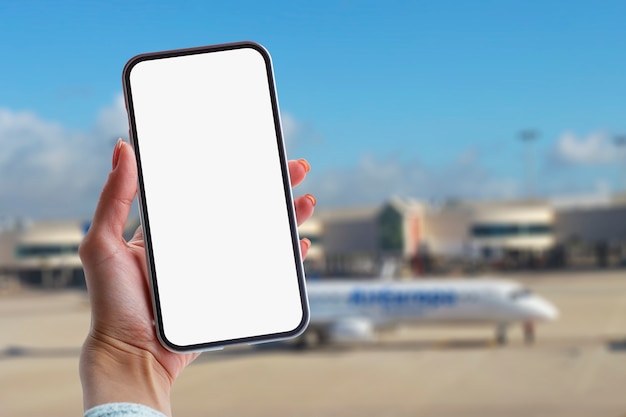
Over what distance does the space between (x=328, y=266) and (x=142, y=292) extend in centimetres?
8282

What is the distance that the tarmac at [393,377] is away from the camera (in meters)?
23.1

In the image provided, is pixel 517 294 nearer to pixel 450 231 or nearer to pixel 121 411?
pixel 121 411

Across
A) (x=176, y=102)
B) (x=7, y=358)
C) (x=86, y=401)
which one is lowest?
(x=7, y=358)

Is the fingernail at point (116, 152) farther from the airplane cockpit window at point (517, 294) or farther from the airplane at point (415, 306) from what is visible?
the airplane cockpit window at point (517, 294)

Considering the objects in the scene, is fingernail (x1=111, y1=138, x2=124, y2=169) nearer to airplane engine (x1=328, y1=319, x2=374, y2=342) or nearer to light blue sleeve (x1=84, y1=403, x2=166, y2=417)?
light blue sleeve (x1=84, y1=403, x2=166, y2=417)

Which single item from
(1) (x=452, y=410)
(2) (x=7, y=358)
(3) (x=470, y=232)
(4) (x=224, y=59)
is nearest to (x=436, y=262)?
(3) (x=470, y=232)

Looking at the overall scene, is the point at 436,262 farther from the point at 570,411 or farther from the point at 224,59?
the point at 224,59

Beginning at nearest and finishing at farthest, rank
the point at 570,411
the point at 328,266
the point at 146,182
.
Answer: the point at 146,182
the point at 570,411
the point at 328,266

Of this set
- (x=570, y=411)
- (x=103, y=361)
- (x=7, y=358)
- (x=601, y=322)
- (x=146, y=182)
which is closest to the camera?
(x=103, y=361)

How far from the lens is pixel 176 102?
349 centimetres

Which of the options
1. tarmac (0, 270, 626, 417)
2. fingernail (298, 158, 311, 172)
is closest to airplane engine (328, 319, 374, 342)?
tarmac (0, 270, 626, 417)

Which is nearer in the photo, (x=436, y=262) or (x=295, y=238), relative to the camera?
(x=295, y=238)

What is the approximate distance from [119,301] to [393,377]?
26.1m

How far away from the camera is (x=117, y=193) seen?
3250mm
